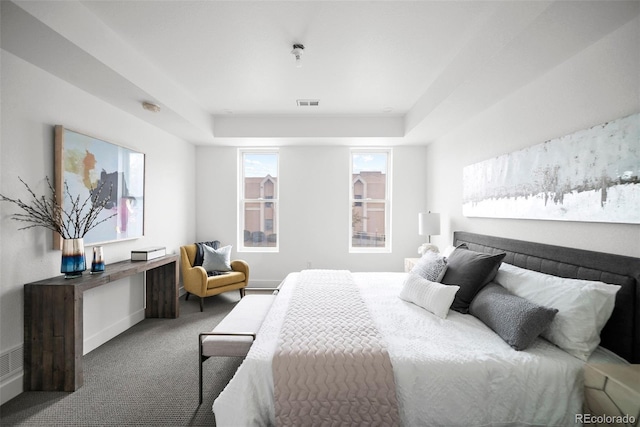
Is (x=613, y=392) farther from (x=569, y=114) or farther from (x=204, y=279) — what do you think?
(x=204, y=279)

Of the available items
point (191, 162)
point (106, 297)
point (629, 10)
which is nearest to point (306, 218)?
point (191, 162)

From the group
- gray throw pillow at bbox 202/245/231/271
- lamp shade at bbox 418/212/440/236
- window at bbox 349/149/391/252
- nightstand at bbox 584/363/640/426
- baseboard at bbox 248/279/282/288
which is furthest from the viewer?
window at bbox 349/149/391/252

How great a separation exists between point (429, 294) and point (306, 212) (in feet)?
9.98

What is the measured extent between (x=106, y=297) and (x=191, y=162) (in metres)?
2.55

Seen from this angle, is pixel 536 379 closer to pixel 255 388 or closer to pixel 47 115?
pixel 255 388

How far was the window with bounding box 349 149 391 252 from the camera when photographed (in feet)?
16.8

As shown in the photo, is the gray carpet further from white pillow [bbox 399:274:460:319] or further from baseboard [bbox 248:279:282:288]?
baseboard [bbox 248:279:282:288]

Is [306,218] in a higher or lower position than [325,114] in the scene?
lower

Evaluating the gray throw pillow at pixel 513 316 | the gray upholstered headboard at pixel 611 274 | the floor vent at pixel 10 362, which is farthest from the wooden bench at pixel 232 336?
the gray upholstered headboard at pixel 611 274

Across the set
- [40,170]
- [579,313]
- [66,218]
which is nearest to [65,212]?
[66,218]

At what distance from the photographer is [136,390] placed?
2.16 m

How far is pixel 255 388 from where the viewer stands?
1.48m

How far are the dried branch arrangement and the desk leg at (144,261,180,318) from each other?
1023 mm

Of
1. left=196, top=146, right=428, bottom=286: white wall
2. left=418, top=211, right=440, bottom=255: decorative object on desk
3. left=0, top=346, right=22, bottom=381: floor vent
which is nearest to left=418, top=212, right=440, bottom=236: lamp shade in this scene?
left=418, top=211, right=440, bottom=255: decorative object on desk
